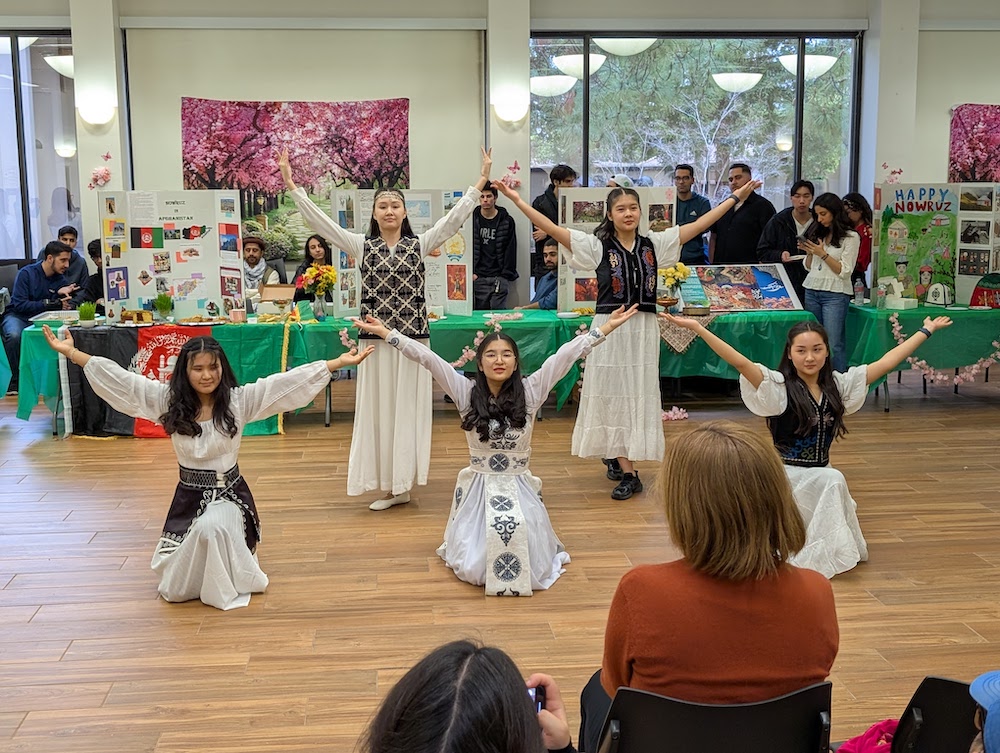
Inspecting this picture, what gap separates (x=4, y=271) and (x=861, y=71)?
27.4 ft

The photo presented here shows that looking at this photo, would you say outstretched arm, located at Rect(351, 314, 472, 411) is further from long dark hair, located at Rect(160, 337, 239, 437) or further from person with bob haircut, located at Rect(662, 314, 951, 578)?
person with bob haircut, located at Rect(662, 314, 951, 578)

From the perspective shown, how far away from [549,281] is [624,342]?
2.87 meters

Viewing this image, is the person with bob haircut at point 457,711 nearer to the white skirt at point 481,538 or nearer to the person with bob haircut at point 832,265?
the white skirt at point 481,538

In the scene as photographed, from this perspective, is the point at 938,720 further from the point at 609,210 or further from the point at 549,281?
the point at 549,281

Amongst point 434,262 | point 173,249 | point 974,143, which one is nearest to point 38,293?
point 173,249

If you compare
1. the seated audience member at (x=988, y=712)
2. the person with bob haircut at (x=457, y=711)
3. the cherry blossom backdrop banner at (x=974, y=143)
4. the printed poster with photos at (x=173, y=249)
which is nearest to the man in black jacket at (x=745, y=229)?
the cherry blossom backdrop banner at (x=974, y=143)

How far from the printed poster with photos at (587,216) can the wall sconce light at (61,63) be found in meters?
5.29

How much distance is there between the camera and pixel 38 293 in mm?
8906

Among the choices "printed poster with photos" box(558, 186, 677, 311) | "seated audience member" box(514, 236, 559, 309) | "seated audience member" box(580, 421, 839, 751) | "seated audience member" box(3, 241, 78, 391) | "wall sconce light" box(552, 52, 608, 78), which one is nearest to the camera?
"seated audience member" box(580, 421, 839, 751)

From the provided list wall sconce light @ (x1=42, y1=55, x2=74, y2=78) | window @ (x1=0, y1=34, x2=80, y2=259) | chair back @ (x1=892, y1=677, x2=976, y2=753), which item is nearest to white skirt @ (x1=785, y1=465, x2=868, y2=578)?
chair back @ (x1=892, y1=677, x2=976, y2=753)

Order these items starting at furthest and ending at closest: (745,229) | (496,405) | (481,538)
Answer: (745,229) < (496,405) < (481,538)

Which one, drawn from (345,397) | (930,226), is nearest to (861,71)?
(930,226)

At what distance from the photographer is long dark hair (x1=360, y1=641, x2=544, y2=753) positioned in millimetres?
1303

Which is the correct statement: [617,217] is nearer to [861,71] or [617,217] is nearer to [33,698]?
[33,698]
